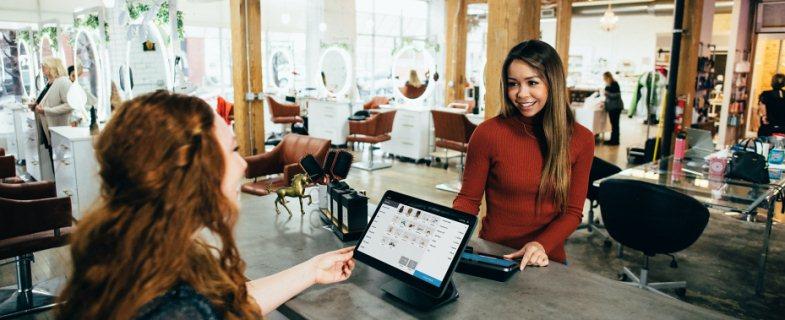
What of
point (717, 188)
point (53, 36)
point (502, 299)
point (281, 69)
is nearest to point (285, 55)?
point (281, 69)

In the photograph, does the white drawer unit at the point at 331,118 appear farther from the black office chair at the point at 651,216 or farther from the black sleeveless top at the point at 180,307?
the black sleeveless top at the point at 180,307

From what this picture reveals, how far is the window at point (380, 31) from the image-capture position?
496 inches

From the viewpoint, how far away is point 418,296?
143 centimetres

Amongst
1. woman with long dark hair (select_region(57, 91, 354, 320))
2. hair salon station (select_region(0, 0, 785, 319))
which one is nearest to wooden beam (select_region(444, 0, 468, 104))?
hair salon station (select_region(0, 0, 785, 319))

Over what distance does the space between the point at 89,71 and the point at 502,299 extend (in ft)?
20.1

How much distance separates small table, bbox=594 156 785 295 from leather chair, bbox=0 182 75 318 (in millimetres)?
3354

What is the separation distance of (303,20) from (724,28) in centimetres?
1122

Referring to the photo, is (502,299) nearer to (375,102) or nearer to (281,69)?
(375,102)

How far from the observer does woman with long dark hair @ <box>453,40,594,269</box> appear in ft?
6.03

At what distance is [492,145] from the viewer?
6.37 ft

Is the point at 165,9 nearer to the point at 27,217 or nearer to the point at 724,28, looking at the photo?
the point at 27,217

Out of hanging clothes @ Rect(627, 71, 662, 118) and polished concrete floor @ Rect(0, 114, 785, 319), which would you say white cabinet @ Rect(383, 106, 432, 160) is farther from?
hanging clothes @ Rect(627, 71, 662, 118)

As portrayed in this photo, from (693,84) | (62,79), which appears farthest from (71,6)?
(693,84)

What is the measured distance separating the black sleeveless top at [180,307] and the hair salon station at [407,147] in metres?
0.19
